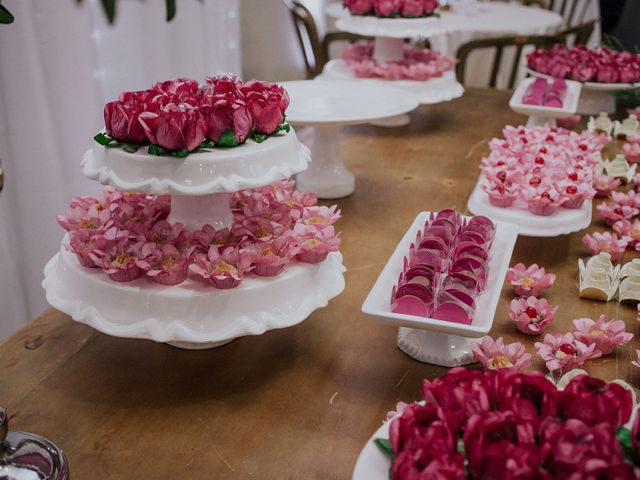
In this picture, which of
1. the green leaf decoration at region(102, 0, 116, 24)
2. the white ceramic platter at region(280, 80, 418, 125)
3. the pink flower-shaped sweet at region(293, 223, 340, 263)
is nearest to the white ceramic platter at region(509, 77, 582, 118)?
the white ceramic platter at region(280, 80, 418, 125)

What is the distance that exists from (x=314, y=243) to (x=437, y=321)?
6.8 inches

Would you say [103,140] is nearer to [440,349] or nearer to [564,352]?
[440,349]

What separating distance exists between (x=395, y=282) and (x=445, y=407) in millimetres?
324

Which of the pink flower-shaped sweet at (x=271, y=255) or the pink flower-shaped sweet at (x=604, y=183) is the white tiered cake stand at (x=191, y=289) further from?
the pink flower-shaped sweet at (x=604, y=183)

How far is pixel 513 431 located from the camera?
51 centimetres

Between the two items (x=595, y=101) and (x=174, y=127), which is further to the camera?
(x=595, y=101)

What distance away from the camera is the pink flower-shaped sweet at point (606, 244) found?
1133 mm

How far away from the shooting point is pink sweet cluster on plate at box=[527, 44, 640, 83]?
183 centimetres

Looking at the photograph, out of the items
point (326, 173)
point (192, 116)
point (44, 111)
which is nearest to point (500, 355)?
point (192, 116)

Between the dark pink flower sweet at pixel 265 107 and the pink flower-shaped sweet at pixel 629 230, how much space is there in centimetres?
64

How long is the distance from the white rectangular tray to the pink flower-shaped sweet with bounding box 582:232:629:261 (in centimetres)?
21

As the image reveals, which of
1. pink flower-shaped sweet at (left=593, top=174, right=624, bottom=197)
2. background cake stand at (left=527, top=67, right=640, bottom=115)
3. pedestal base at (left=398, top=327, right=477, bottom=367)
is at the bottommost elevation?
background cake stand at (left=527, top=67, right=640, bottom=115)

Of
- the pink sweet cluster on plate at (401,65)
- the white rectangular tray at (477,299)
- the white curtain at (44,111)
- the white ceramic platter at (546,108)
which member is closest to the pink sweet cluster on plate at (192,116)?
the white rectangular tray at (477,299)

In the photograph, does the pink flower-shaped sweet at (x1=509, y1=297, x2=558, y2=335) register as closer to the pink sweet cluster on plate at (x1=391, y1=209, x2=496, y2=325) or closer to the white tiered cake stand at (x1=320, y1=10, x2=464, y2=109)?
the pink sweet cluster on plate at (x1=391, y1=209, x2=496, y2=325)
